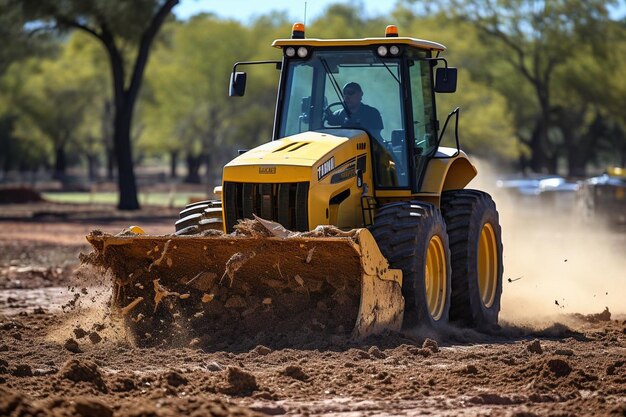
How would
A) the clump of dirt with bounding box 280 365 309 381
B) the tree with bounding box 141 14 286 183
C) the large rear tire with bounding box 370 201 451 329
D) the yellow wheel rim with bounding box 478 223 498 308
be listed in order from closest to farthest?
the clump of dirt with bounding box 280 365 309 381 → the large rear tire with bounding box 370 201 451 329 → the yellow wheel rim with bounding box 478 223 498 308 → the tree with bounding box 141 14 286 183

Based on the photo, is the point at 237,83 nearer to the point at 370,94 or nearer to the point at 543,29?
the point at 370,94

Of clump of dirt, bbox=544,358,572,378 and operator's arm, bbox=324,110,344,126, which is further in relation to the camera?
operator's arm, bbox=324,110,344,126

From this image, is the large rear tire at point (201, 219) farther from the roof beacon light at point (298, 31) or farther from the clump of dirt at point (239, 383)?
the clump of dirt at point (239, 383)

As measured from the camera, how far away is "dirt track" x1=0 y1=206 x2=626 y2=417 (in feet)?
26.7

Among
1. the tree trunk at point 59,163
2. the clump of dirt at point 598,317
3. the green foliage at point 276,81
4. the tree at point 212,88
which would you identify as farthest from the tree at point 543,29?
the clump of dirt at point 598,317

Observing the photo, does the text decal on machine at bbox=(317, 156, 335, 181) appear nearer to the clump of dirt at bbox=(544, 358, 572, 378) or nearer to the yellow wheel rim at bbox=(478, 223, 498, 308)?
the yellow wheel rim at bbox=(478, 223, 498, 308)

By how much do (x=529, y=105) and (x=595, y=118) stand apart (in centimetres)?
743

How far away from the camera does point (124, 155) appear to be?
40375 millimetres

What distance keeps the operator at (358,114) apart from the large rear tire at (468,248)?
1285 mm

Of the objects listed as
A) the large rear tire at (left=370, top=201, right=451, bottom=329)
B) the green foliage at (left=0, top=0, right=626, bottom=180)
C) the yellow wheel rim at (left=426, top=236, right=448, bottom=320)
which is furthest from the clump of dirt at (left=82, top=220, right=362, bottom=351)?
the green foliage at (left=0, top=0, right=626, bottom=180)

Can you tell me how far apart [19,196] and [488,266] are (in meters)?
40.0

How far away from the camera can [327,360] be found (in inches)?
394

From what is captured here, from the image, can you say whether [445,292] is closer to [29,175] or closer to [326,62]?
[326,62]

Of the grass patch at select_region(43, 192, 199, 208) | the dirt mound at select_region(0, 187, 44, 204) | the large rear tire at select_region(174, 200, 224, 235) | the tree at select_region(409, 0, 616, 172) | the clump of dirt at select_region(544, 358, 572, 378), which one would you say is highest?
the tree at select_region(409, 0, 616, 172)
